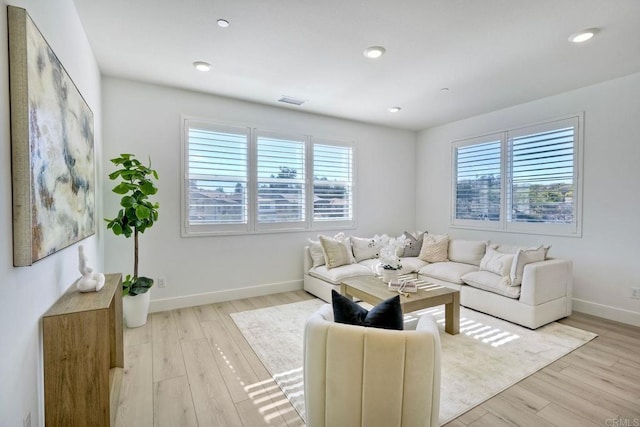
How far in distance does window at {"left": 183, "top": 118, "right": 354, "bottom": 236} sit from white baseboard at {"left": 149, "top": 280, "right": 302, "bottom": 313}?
83cm

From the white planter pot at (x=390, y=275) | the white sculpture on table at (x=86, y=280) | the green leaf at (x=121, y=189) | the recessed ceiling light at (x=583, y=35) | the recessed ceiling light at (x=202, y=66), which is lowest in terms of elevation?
the white planter pot at (x=390, y=275)

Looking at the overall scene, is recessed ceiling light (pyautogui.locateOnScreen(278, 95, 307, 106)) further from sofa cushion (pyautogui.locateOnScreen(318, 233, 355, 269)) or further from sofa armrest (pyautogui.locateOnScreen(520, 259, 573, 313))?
sofa armrest (pyautogui.locateOnScreen(520, 259, 573, 313))

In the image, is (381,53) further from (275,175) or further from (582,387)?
(582,387)

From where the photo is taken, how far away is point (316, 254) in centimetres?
453

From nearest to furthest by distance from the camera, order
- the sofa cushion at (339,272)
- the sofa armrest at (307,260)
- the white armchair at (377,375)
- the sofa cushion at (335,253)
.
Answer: the white armchair at (377,375) < the sofa cushion at (339,272) < the sofa cushion at (335,253) < the sofa armrest at (307,260)

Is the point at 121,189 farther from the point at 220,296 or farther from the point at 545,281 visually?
the point at 545,281

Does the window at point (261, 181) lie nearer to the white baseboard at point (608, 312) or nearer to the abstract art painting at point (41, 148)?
the abstract art painting at point (41, 148)

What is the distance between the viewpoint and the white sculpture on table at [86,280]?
6.44ft

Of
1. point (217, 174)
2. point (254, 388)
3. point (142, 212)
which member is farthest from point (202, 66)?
point (254, 388)

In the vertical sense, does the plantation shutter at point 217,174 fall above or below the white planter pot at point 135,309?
above

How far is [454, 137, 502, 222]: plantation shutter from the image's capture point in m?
4.71

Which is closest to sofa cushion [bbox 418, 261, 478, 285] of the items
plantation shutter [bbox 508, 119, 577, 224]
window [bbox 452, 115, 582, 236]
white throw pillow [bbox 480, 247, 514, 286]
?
white throw pillow [bbox 480, 247, 514, 286]

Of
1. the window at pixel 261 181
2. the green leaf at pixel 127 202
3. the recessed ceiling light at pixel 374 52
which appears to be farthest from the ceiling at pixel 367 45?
the green leaf at pixel 127 202

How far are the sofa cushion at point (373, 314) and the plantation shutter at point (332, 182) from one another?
3.27 m
